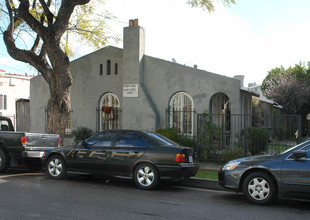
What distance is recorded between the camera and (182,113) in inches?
558

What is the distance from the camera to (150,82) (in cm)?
1479

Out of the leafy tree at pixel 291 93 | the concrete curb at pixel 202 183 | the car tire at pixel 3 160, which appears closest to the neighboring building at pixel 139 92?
the concrete curb at pixel 202 183

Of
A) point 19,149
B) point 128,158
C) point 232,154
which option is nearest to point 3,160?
point 19,149

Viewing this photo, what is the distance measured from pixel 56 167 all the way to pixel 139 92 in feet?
20.3

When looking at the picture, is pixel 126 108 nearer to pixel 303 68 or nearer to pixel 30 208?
pixel 30 208

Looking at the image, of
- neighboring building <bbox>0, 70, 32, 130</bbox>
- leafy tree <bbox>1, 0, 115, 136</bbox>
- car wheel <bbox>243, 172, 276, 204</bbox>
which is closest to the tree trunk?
leafy tree <bbox>1, 0, 115, 136</bbox>

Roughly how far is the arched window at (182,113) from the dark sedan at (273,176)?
6963 mm

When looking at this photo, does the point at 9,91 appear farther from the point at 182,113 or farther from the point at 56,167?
the point at 56,167

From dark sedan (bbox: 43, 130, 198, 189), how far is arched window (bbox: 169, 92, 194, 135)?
5541mm

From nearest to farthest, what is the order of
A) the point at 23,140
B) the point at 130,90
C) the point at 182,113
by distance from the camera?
the point at 23,140 < the point at 182,113 < the point at 130,90

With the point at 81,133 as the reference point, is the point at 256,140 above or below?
below

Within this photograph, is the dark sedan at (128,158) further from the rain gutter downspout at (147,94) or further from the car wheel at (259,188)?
the rain gutter downspout at (147,94)

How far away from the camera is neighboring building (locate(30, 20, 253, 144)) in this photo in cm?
1364

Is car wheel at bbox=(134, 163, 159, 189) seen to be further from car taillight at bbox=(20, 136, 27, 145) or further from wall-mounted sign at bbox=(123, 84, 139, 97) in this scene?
wall-mounted sign at bbox=(123, 84, 139, 97)
